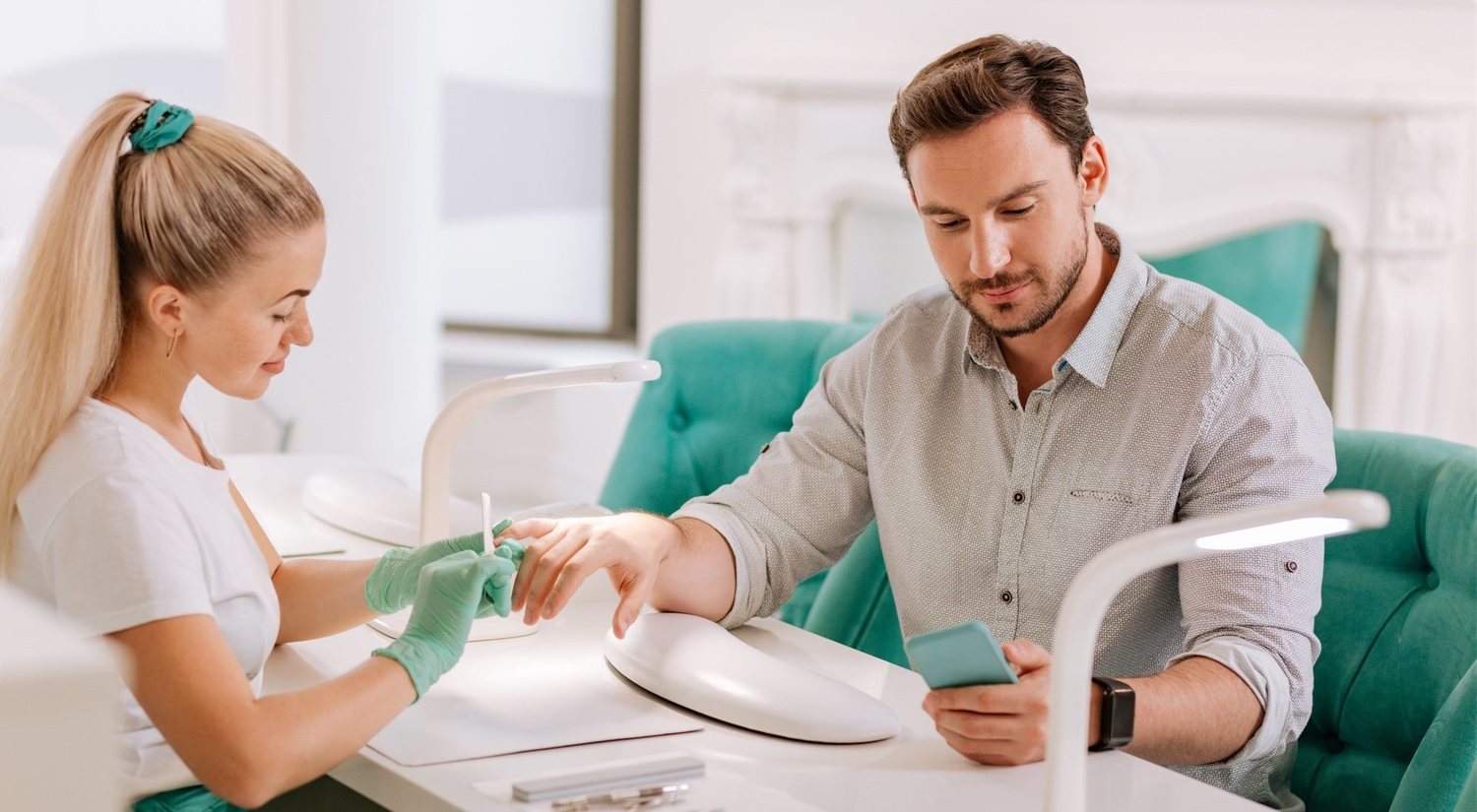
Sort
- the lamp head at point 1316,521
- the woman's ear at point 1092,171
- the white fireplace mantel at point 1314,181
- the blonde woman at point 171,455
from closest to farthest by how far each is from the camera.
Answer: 1. the lamp head at point 1316,521
2. the blonde woman at point 171,455
3. the woman's ear at point 1092,171
4. the white fireplace mantel at point 1314,181

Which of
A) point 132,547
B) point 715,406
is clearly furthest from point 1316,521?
point 715,406

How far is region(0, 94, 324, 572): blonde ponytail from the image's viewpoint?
1174 millimetres

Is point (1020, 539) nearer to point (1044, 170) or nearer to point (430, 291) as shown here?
point (1044, 170)

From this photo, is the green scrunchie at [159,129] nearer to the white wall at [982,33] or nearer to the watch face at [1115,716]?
the watch face at [1115,716]

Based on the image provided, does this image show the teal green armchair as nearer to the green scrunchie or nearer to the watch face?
the watch face

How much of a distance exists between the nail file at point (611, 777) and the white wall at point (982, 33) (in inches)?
113

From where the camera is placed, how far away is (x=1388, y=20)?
3568 millimetres

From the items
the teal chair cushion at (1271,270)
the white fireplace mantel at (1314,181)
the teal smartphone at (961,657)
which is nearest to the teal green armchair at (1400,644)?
the teal smartphone at (961,657)

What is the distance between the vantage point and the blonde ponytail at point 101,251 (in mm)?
1174

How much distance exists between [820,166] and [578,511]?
2335 millimetres

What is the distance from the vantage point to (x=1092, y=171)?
1623mm

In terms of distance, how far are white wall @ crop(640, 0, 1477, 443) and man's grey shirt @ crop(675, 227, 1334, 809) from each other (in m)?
2.21

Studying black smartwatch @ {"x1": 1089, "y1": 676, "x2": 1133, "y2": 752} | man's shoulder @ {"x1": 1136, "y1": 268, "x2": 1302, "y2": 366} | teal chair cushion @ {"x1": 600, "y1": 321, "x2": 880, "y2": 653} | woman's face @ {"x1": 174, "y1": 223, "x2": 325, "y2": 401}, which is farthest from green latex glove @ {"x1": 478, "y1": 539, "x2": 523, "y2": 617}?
teal chair cushion @ {"x1": 600, "y1": 321, "x2": 880, "y2": 653}

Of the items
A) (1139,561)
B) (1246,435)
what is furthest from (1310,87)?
(1139,561)
